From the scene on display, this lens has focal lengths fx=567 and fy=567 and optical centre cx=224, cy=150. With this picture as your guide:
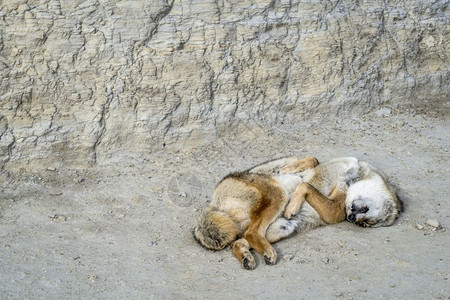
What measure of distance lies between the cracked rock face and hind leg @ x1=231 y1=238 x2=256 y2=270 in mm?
1945

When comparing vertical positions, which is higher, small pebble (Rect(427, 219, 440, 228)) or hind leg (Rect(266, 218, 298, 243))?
small pebble (Rect(427, 219, 440, 228))

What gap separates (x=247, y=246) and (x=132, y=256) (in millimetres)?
956

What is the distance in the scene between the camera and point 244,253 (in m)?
4.59

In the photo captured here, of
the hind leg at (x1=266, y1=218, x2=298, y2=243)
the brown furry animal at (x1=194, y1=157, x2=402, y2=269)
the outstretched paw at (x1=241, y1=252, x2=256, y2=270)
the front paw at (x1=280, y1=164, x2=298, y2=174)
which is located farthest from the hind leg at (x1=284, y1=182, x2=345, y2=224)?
the outstretched paw at (x1=241, y1=252, x2=256, y2=270)

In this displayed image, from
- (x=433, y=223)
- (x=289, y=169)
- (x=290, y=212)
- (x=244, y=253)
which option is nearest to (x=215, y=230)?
(x=244, y=253)

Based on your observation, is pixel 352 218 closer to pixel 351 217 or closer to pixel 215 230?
pixel 351 217

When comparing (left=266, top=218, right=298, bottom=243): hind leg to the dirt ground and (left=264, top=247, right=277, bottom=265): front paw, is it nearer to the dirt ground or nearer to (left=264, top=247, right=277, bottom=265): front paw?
the dirt ground

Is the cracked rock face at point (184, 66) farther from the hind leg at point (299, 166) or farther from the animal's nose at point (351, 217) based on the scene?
the animal's nose at point (351, 217)

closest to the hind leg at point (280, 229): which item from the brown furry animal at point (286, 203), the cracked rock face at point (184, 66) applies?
the brown furry animal at point (286, 203)

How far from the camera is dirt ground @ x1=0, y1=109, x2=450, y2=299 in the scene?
4.21 metres

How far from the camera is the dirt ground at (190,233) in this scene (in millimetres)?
4215

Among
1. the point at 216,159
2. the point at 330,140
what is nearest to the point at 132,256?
the point at 216,159

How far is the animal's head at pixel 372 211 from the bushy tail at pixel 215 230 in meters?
1.13

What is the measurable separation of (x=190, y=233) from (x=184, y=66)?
203cm
